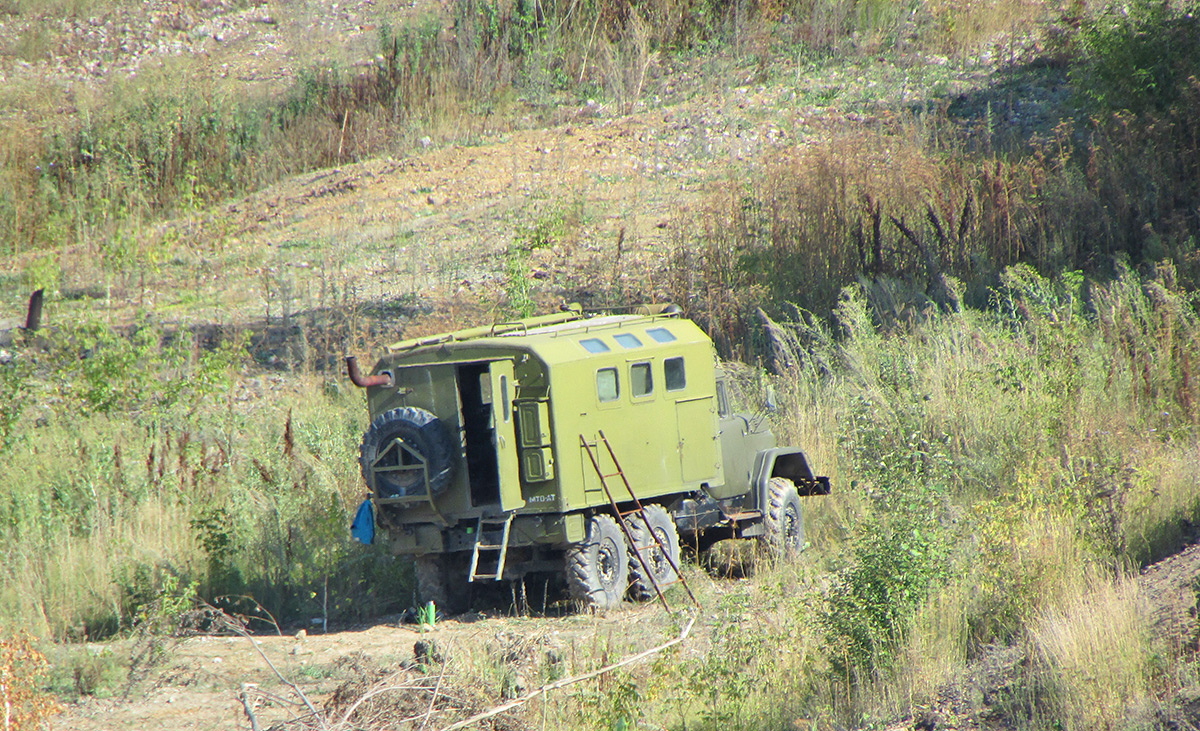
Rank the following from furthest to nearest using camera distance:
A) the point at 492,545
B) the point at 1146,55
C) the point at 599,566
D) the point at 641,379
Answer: the point at 1146,55
the point at 641,379
the point at 599,566
the point at 492,545

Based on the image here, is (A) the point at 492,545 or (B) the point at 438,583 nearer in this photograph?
(A) the point at 492,545

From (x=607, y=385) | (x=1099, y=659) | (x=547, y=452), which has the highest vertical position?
(x=607, y=385)

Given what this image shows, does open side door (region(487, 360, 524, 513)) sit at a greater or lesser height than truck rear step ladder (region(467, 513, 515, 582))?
greater

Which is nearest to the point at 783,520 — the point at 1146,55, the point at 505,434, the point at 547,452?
the point at 547,452

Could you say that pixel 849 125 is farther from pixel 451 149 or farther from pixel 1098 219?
pixel 451 149

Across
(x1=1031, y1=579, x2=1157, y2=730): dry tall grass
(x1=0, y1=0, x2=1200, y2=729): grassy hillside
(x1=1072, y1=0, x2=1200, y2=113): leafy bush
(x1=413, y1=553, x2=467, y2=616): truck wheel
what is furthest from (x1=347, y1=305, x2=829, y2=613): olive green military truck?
(x1=1072, y1=0, x2=1200, y2=113): leafy bush

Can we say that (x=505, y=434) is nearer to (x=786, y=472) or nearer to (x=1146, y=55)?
(x=786, y=472)

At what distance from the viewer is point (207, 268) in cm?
2016

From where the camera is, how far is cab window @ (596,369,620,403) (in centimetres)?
978

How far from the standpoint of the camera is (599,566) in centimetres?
1000

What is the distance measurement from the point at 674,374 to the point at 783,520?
7.54 ft

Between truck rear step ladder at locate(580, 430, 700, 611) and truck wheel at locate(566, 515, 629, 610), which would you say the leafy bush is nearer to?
truck rear step ladder at locate(580, 430, 700, 611)

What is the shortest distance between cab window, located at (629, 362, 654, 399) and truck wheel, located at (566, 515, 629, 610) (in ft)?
3.73

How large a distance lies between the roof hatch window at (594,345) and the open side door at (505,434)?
2.38ft
